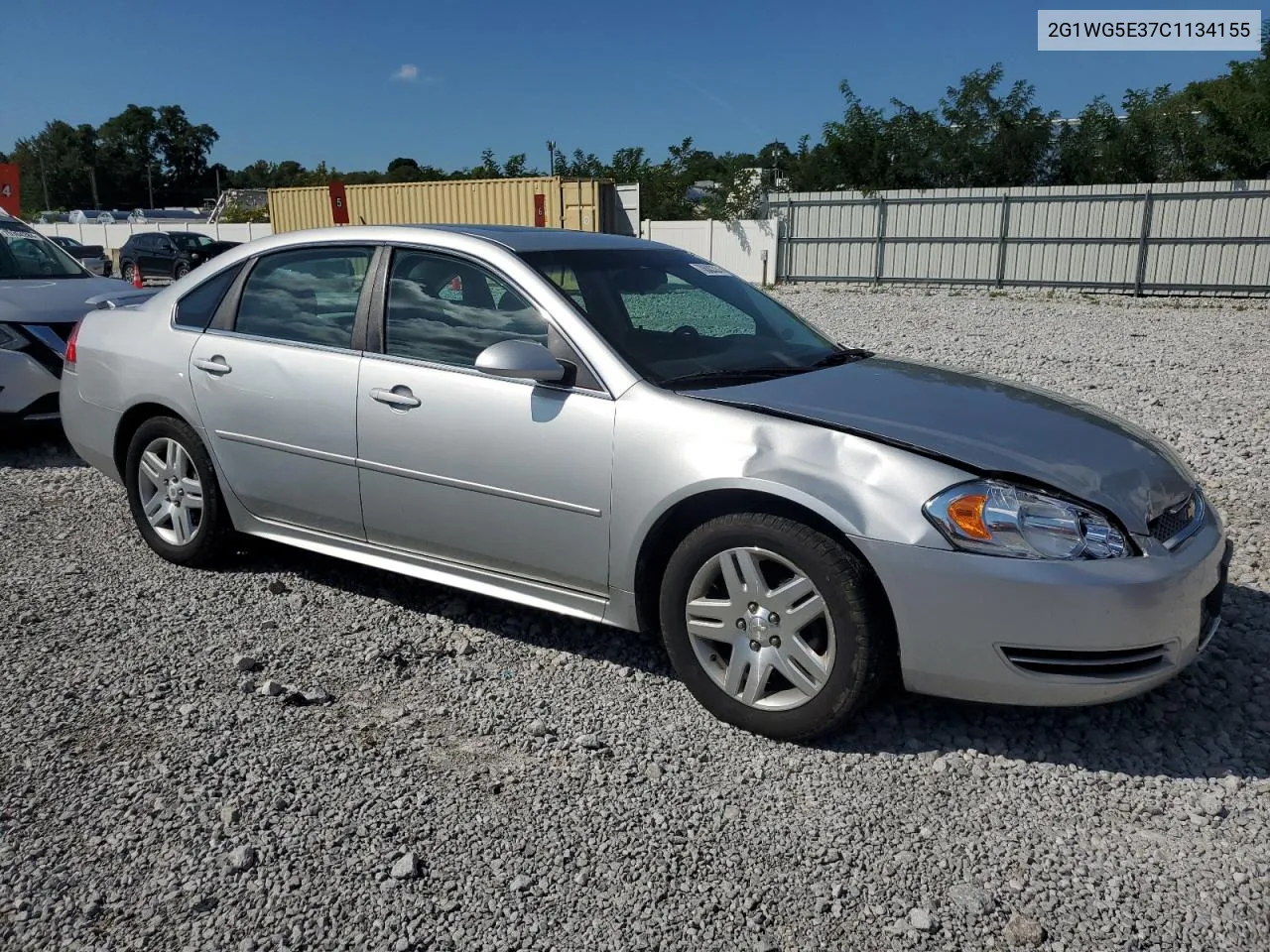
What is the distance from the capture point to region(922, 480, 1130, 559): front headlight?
2865 mm

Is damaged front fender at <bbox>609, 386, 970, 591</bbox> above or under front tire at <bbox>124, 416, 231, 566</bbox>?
above

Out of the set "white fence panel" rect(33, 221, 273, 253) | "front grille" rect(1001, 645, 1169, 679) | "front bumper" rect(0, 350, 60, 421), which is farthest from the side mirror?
"white fence panel" rect(33, 221, 273, 253)

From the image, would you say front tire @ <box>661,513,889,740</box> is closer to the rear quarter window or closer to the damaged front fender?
the damaged front fender

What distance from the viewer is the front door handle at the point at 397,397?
12.4 feet

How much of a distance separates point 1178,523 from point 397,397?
2726 mm

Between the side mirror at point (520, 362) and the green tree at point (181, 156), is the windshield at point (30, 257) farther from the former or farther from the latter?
the green tree at point (181, 156)

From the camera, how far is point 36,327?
23.1 feet

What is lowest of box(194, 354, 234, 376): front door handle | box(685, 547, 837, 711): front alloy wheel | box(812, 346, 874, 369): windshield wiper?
box(685, 547, 837, 711): front alloy wheel

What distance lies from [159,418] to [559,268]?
6.99ft

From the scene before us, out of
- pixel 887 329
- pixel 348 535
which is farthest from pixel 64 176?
pixel 348 535

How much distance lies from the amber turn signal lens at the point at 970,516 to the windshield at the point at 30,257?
772 centimetres

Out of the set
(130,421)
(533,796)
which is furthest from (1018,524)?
(130,421)

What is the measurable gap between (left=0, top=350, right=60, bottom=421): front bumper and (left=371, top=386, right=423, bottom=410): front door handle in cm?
433

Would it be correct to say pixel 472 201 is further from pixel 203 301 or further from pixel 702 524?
pixel 702 524
